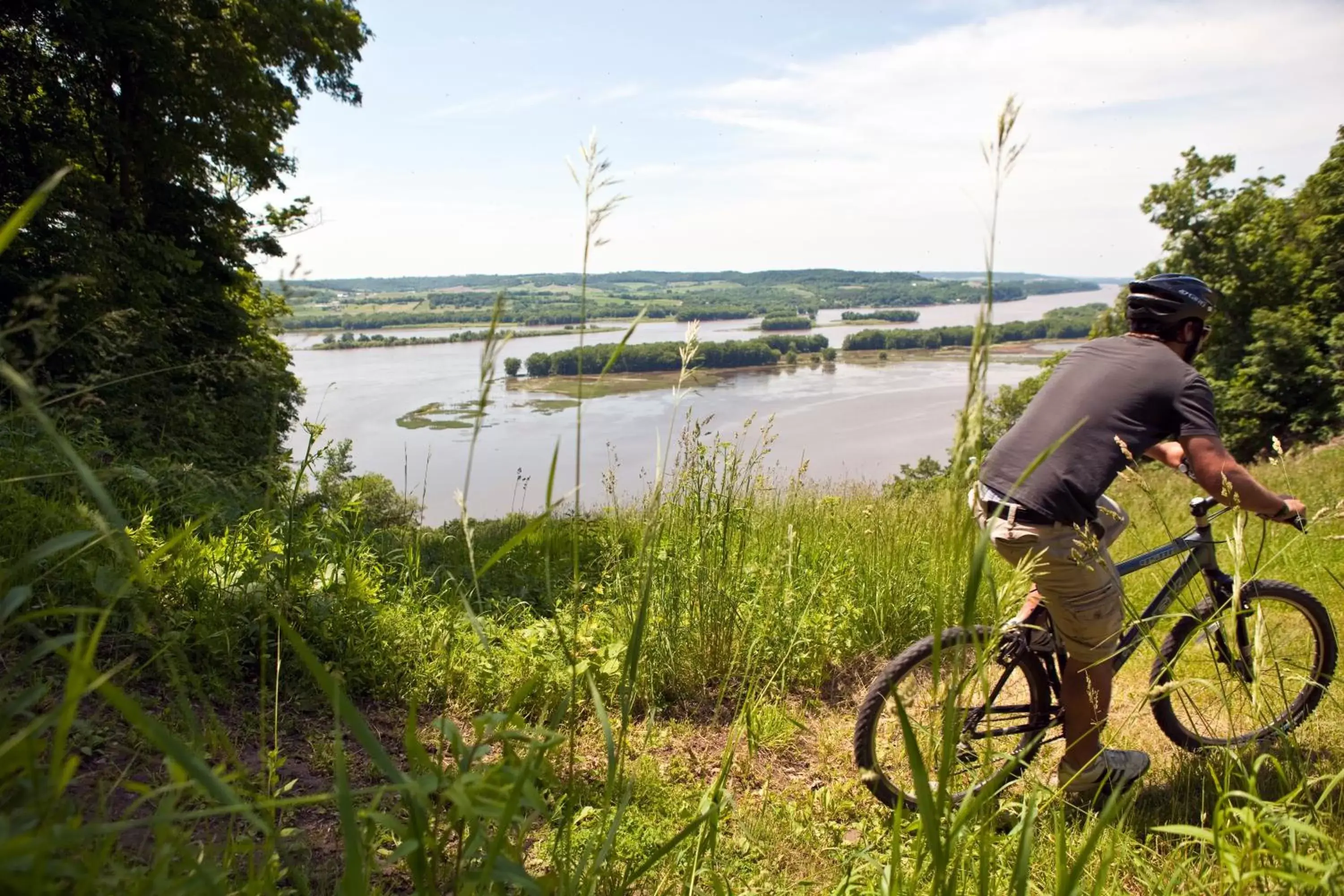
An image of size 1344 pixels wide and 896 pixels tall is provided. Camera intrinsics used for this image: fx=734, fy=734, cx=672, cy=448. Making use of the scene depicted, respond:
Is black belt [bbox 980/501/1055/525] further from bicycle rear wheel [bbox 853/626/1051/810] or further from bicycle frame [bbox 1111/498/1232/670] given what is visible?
bicycle frame [bbox 1111/498/1232/670]

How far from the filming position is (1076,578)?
2549 millimetres

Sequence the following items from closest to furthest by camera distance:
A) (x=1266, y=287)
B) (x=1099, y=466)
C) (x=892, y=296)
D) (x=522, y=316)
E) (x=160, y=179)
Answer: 1. (x=522, y=316)
2. (x=1099, y=466)
3. (x=160, y=179)
4. (x=1266, y=287)
5. (x=892, y=296)

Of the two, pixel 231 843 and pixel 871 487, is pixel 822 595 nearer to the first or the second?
pixel 231 843

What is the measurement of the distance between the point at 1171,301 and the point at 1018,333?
1904 inches

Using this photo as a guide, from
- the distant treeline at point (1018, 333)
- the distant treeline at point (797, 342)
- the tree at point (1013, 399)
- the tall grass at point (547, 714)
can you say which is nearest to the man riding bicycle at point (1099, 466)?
the tall grass at point (547, 714)

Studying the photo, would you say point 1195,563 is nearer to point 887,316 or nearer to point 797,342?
point 887,316

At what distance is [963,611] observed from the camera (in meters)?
0.99

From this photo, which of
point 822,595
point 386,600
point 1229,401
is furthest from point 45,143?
point 1229,401

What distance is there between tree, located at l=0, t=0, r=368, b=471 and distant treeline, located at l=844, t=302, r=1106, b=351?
29.9 m

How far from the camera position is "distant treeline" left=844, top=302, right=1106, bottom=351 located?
149 feet

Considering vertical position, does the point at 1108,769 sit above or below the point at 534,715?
above

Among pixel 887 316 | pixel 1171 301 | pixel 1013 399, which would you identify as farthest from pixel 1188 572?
pixel 887 316

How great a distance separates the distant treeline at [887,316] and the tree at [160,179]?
91.9ft

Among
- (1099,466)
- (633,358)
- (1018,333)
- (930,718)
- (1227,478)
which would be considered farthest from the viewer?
(1018,333)
